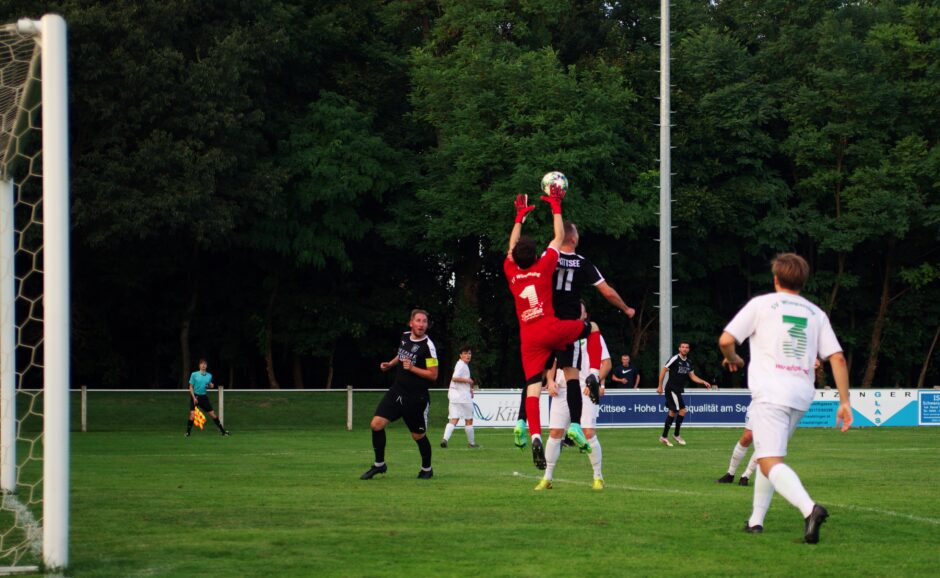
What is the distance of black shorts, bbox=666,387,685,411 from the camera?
1095 inches

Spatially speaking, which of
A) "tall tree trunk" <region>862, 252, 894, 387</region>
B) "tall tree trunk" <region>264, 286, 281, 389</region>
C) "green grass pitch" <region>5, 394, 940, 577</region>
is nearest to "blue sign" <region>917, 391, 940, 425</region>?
"tall tree trunk" <region>862, 252, 894, 387</region>

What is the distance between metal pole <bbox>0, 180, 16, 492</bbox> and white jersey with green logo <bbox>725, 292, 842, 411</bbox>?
6.10m

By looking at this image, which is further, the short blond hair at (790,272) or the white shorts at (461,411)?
the white shorts at (461,411)

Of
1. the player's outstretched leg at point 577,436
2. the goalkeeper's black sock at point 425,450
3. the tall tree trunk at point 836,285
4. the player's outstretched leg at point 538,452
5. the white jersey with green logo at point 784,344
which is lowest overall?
the goalkeeper's black sock at point 425,450

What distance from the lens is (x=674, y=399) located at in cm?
2789

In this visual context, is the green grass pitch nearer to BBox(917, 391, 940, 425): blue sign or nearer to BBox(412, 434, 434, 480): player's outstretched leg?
BBox(412, 434, 434, 480): player's outstretched leg

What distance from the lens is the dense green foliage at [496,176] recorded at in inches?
1797

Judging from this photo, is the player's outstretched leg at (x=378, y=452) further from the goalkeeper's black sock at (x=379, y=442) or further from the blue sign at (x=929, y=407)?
the blue sign at (x=929, y=407)

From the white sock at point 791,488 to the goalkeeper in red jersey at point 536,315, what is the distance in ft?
12.9

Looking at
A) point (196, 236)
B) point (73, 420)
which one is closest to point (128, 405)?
point (73, 420)

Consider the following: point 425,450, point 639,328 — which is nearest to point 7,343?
point 425,450

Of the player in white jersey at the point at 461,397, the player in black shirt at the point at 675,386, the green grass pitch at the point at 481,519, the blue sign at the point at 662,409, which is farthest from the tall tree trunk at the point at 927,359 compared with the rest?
the green grass pitch at the point at 481,519

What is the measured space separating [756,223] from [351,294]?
621 inches

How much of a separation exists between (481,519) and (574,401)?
249cm
